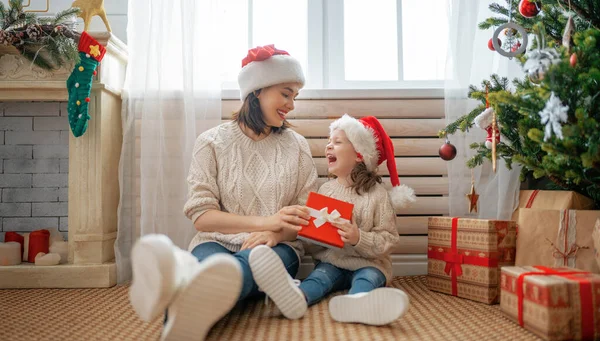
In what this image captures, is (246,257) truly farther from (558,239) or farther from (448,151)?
(558,239)

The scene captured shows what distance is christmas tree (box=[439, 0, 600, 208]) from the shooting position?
4.47ft

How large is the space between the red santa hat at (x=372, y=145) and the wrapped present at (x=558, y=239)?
407mm

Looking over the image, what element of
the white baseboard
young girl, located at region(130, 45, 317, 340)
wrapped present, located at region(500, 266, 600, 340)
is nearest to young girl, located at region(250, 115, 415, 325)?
young girl, located at region(130, 45, 317, 340)

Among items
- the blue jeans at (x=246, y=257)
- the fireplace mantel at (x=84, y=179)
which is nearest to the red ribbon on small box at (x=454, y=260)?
the blue jeans at (x=246, y=257)

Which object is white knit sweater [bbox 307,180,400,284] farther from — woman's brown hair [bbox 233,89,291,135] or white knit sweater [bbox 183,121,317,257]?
woman's brown hair [bbox 233,89,291,135]

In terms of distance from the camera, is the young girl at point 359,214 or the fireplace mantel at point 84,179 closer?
the young girl at point 359,214

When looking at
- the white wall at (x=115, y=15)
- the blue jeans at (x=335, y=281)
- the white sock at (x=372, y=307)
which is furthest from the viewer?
the white wall at (x=115, y=15)

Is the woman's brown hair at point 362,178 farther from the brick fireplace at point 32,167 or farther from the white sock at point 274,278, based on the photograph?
the brick fireplace at point 32,167

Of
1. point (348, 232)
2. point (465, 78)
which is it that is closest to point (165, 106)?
point (348, 232)

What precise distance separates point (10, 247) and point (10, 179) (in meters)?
0.38

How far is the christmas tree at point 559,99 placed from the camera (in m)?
1.36

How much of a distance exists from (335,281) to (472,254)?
484mm

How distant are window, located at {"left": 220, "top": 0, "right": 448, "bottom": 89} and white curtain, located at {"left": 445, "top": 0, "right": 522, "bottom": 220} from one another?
0.26m

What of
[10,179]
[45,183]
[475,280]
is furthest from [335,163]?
[10,179]
